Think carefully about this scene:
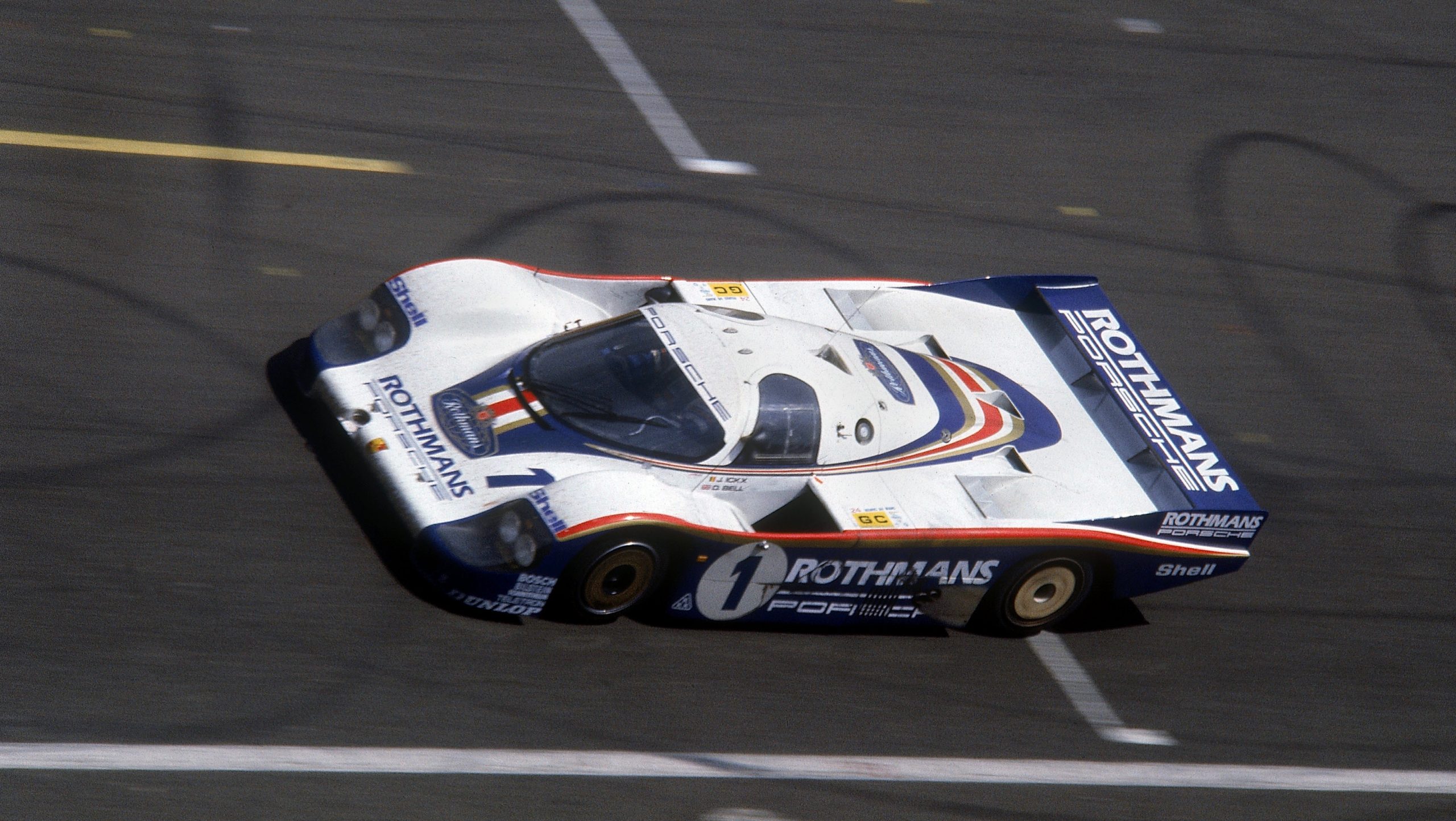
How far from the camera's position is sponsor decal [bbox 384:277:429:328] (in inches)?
307

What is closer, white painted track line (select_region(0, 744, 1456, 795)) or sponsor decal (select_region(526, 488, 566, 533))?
white painted track line (select_region(0, 744, 1456, 795))

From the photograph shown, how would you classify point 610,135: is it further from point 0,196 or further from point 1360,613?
point 1360,613

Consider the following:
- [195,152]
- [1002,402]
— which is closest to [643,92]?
[195,152]

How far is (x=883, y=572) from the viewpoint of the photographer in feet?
23.4

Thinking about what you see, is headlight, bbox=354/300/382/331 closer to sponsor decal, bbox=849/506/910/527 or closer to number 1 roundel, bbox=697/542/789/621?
number 1 roundel, bbox=697/542/789/621

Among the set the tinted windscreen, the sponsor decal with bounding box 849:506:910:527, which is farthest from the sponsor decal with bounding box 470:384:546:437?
the sponsor decal with bounding box 849:506:910:527

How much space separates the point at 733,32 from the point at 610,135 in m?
2.13

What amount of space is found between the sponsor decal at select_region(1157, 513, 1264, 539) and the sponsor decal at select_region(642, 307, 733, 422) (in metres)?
2.40

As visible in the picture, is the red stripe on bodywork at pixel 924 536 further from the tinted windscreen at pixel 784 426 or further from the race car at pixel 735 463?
the tinted windscreen at pixel 784 426

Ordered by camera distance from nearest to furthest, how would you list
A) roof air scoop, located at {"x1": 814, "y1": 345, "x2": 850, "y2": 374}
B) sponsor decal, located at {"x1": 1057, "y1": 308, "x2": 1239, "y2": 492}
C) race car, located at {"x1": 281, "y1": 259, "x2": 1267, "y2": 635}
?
→ race car, located at {"x1": 281, "y1": 259, "x2": 1267, "y2": 635}
roof air scoop, located at {"x1": 814, "y1": 345, "x2": 850, "y2": 374}
sponsor decal, located at {"x1": 1057, "y1": 308, "x2": 1239, "y2": 492}

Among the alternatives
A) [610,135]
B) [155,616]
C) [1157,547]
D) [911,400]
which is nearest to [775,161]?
[610,135]

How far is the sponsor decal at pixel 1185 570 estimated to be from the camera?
7.64 metres

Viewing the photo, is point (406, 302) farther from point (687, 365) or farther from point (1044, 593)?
point (1044, 593)

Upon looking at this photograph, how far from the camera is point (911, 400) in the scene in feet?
25.6
